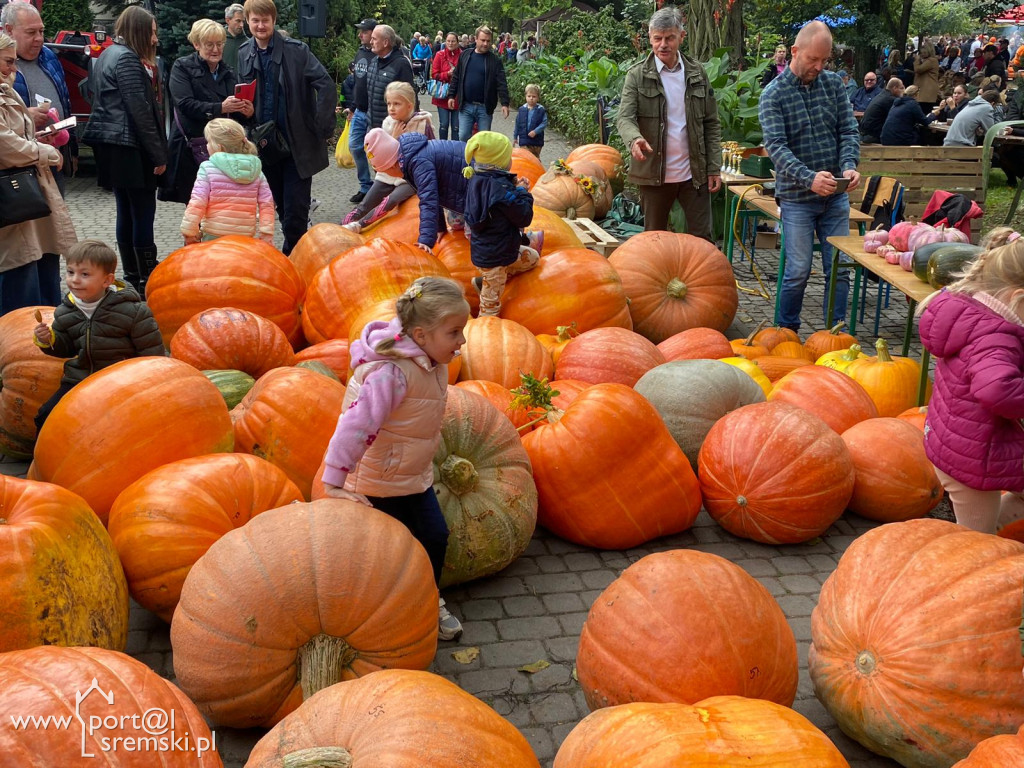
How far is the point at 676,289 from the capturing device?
6.32 m

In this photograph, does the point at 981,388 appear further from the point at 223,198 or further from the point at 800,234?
the point at 223,198

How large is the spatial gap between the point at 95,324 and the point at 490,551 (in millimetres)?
2045

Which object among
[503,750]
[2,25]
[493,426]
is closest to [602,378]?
[493,426]

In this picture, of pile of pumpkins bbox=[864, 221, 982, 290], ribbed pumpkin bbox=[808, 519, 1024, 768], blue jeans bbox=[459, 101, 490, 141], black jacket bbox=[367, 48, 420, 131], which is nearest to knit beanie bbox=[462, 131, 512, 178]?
pile of pumpkins bbox=[864, 221, 982, 290]

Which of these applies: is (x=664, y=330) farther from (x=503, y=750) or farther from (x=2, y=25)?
(x=2, y=25)

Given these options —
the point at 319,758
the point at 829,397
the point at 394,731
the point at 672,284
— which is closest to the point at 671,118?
the point at 672,284

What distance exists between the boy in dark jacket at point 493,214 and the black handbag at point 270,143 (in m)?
2.37

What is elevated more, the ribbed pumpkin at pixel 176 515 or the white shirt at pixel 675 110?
the white shirt at pixel 675 110

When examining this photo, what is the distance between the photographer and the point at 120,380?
149 inches

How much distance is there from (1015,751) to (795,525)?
200 cm

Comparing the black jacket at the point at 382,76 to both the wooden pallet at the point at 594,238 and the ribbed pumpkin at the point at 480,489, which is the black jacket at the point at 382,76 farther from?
the ribbed pumpkin at the point at 480,489

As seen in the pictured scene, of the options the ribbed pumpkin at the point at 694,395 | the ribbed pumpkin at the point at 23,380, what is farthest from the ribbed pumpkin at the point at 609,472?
the ribbed pumpkin at the point at 23,380

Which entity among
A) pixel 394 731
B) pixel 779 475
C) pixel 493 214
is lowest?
pixel 779 475

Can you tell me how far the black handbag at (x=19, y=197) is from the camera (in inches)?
211
